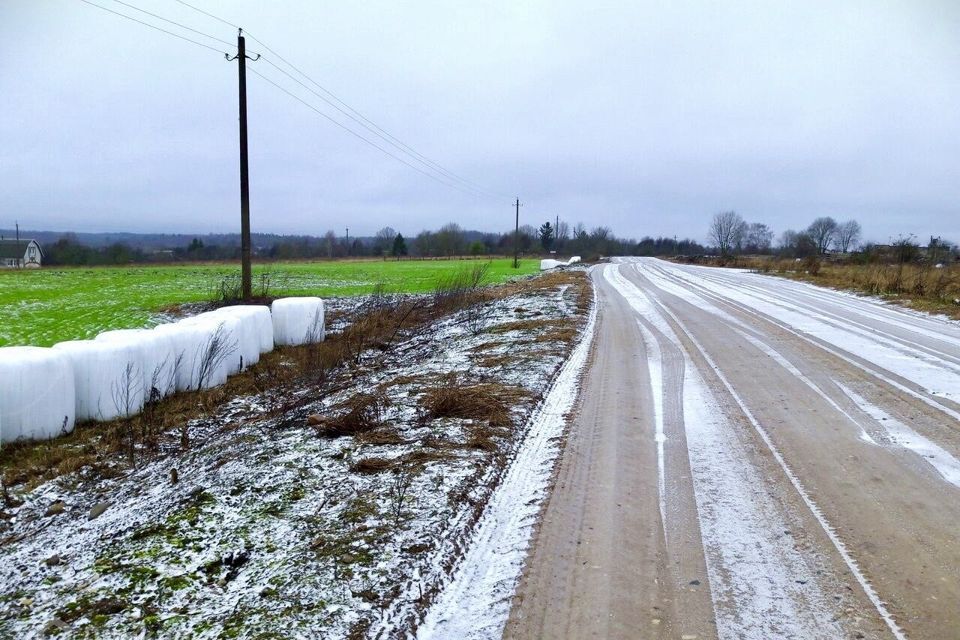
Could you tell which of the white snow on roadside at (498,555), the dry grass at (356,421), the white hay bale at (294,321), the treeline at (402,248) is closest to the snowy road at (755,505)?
the white snow on roadside at (498,555)

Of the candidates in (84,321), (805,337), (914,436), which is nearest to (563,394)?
(914,436)

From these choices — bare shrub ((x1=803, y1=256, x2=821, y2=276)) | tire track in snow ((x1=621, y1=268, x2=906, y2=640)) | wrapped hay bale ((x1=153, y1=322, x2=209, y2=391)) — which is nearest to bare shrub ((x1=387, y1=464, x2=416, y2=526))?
tire track in snow ((x1=621, y1=268, x2=906, y2=640))

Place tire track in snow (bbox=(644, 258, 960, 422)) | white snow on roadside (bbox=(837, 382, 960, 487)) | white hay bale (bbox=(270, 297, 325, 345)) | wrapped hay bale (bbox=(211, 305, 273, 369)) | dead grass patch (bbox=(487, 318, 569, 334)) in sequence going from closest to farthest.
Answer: white snow on roadside (bbox=(837, 382, 960, 487)) → tire track in snow (bbox=(644, 258, 960, 422)) → wrapped hay bale (bbox=(211, 305, 273, 369)) → dead grass patch (bbox=(487, 318, 569, 334)) → white hay bale (bbox=(270, 297, 325, 345))

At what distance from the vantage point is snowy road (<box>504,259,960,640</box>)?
3568mm

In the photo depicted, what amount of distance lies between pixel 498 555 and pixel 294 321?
11.8 metres

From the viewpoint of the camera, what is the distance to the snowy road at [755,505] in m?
3.57

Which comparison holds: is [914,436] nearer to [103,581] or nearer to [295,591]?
[295,591]

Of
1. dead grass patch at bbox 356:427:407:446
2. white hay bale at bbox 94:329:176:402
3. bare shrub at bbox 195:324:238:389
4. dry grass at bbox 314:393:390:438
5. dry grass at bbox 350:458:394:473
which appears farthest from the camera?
bare shrub at bbox 195:324:238:389

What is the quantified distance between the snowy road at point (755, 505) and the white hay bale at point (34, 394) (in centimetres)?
683

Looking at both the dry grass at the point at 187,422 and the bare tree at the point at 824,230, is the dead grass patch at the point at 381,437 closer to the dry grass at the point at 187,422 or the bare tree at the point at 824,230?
the dry grass at the point at 187,422

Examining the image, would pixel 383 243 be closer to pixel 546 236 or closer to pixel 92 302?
pixel 546 236

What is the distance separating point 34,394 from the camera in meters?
7.69

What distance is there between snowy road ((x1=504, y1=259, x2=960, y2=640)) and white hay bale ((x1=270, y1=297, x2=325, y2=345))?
822 cm

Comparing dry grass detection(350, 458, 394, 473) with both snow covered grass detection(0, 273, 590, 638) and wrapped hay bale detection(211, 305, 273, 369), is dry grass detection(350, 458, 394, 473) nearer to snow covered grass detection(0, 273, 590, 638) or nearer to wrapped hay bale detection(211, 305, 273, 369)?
snow covered grass detection(0, 273, 590, 638)
